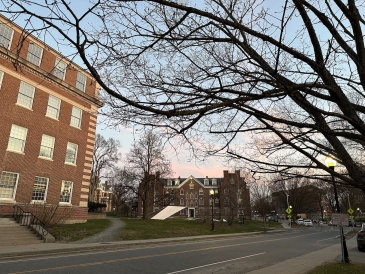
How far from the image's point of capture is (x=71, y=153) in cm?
2447

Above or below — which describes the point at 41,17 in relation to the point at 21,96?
below

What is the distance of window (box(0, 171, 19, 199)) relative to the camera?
749 inches

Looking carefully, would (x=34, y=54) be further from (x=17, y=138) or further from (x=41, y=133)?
(x=17, y=138)

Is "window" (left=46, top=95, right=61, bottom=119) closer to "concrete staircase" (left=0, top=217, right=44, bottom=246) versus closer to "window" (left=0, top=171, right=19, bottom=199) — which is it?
"window" (left=0, top=171, right=19, bottom=199)

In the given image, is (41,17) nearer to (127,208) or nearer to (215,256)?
(215,256)

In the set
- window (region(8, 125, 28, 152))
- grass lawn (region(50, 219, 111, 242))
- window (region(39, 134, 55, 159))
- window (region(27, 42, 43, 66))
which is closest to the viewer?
grass lawn (region(50, 219, 111, 242))

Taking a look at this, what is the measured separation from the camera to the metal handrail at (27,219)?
1733cm

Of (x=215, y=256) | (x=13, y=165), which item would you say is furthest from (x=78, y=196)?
(x=215, y=256)

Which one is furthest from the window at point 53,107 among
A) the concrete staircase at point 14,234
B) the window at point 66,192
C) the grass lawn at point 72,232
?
the grass lawn at point 72,232

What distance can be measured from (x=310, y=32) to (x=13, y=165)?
68.9 ft

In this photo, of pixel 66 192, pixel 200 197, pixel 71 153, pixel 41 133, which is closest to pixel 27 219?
pixel 66 192

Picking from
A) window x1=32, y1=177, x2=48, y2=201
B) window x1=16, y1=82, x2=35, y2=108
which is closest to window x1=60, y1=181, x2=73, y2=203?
window x1=32, y1=177, x2=48, y2=201

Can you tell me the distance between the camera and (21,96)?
2095 cm

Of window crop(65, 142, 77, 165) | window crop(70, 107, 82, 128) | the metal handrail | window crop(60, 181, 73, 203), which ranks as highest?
window crop(70, 107, 82, 128)
